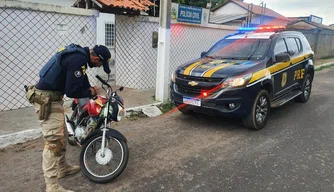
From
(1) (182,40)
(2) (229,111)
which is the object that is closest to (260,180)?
(2) (229,111)

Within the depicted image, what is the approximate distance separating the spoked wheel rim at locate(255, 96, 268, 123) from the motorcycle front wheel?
2651 millimetres

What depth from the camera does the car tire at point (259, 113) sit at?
15.3ft

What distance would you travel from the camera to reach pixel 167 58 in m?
6.25

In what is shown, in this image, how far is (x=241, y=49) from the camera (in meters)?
5.51

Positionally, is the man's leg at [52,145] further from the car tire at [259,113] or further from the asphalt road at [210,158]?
the car tire at [259,113]

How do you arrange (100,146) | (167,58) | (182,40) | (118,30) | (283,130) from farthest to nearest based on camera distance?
(182,40), (118,30), (167,58), (283,130), (100,146)

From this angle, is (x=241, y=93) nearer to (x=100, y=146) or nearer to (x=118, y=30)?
(x=100, y=146)

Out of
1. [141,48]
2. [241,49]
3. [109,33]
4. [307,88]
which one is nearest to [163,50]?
[141,48]

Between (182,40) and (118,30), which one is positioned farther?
(182,40)

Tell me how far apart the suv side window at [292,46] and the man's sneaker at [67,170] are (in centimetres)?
487

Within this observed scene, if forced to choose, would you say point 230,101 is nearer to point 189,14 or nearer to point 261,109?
point 261,109

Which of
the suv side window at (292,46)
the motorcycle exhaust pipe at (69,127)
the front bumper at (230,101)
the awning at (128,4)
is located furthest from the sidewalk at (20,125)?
the suv side window at (292,46)

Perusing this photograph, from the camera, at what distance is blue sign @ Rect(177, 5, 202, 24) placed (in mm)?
7230

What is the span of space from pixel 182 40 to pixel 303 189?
5.48m
